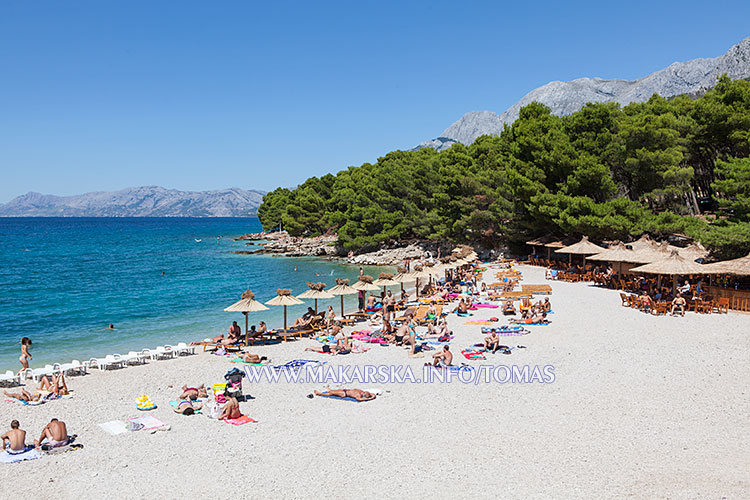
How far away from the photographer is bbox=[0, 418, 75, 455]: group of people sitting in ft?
26.5

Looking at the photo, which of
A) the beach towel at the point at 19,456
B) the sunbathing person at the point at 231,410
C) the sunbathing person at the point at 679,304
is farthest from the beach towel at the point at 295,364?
the sunbathing person at the point at 679,304

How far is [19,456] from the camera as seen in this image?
7.99 m

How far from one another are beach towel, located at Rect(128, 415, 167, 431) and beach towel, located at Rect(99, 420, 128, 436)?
16 centimetres

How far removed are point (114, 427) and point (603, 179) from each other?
2748 centimetres

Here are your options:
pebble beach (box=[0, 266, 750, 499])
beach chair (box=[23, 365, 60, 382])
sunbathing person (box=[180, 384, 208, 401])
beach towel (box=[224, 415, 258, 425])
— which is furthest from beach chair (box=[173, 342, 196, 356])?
beach towel (box=[224, 415, 258, 425])

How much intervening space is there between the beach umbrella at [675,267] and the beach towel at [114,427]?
677 inches

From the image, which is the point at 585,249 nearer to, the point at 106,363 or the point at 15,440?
the point at 106,363

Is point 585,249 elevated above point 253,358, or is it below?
above

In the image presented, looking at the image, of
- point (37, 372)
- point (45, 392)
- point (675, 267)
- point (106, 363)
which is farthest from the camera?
point (675, 267)

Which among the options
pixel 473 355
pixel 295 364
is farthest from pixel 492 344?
pixel 295 364

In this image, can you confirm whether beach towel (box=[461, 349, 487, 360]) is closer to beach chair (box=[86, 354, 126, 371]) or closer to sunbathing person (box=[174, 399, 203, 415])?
sunbathing person (box=[174, 399, 203, 415])

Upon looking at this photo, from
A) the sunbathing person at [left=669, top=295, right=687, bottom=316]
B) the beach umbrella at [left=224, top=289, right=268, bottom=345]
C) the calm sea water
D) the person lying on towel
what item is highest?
the beach umbrella at [left=224, top=289, right=268, bottom=345]

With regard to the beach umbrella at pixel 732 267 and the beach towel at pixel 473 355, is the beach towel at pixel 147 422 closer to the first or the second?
the beach towel at pixel 473 355

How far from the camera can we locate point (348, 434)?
8.65 metres
